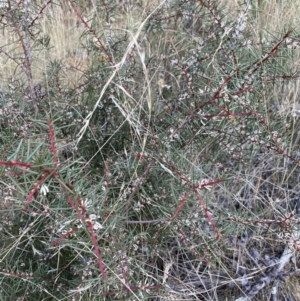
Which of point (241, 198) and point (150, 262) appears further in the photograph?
point (241, 198)

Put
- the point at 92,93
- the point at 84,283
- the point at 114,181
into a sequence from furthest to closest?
the point at 92,93, the point at 114,181, the point at 84,283

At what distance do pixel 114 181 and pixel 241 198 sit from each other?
0.55 metres

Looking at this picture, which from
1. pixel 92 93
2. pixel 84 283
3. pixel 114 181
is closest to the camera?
pixel 84 283

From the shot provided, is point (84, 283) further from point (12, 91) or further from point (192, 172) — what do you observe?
point (12, 91)

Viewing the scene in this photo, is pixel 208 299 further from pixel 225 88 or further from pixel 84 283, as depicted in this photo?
pixel 225 88

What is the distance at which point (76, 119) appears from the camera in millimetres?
1506

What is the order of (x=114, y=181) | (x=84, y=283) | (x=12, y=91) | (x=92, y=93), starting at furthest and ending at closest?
(x=92, y=93) → (x=12, y=91) → (x=114, y=181) → (x=84, y=283)

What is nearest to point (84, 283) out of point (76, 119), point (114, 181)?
point (114, 181)

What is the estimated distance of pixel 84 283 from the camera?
125cm

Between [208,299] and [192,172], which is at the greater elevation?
[192,172]

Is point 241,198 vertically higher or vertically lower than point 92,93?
lower

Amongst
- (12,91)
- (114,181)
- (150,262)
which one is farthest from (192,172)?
(12,91)

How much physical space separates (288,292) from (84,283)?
0.71 meters

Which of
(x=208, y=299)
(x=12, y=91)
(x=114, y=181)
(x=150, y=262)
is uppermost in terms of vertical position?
(x=12, y=91)
